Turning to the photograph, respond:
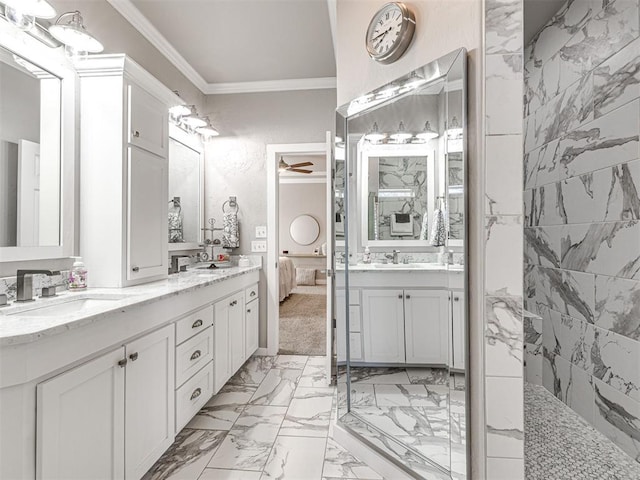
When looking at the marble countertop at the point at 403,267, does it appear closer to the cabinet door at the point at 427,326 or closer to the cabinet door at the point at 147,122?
the cabinet door at the point at 427,326

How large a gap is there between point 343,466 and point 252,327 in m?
1.70

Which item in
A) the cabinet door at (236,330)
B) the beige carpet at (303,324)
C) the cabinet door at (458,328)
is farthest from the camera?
the beige carpet at (303,324)

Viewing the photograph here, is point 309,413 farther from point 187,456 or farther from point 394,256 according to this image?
point 394,256

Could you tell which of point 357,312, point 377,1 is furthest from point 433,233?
point 377,1

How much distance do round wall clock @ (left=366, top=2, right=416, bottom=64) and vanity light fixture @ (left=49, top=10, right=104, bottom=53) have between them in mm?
1411

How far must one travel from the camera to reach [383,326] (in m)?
1.86

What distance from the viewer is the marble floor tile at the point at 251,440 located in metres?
1.82

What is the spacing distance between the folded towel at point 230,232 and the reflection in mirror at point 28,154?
1.64 meters

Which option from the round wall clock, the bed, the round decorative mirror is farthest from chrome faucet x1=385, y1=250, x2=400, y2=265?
the round decorative mirror

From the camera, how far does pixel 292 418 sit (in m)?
2.26

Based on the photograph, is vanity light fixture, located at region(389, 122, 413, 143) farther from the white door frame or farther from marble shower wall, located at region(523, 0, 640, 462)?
the white door frame

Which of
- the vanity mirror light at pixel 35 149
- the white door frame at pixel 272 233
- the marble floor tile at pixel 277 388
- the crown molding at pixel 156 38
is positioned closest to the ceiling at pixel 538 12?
the white door frame at pixel 272 233

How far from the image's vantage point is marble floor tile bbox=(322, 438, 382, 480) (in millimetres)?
1706

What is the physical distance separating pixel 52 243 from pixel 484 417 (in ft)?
7.19
